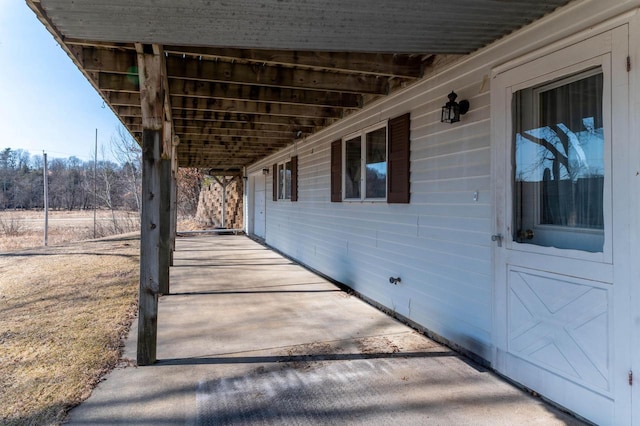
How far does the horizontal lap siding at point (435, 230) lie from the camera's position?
10.1 ft

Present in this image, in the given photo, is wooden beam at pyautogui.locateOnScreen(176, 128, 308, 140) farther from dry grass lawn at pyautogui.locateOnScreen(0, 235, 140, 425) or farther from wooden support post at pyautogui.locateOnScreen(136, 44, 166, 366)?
wooden support post at pyautogui.locateOnScreen(136, 44, 166, 366)

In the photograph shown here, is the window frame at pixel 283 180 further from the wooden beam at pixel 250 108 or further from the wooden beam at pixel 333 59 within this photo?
the wooden beam at pixel 333 59

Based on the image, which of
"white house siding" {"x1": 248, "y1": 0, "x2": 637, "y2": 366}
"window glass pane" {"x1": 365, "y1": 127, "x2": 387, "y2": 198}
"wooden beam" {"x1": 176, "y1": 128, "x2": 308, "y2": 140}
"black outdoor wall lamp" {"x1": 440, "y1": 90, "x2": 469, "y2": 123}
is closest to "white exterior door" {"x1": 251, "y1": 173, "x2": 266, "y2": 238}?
"wooden beam" {"x1": 176, "y1": 128, "x2": 308, "y2": 140}

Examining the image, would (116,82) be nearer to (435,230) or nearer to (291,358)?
(291,358)

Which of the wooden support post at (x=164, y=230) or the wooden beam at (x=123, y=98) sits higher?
the wooden beam at (x=123, y=98)

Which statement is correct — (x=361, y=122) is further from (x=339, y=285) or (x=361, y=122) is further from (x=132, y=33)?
(x=132, y=33)

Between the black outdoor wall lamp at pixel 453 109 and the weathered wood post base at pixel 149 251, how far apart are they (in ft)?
8.14

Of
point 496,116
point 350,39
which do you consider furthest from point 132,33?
point 496,116

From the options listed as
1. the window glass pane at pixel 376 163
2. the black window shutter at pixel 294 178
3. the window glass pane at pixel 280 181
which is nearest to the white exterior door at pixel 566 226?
the window glass pane at pixel 376 163

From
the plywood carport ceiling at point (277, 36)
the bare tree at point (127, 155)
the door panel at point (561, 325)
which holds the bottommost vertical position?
the door panel at point (561, 325)

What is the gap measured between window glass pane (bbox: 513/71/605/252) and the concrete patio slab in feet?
3.68

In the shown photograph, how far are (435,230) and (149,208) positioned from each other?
2549mm

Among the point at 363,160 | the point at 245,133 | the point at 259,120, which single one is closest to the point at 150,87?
the point at 363,160

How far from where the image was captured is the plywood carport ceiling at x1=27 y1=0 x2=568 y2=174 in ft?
7.38
